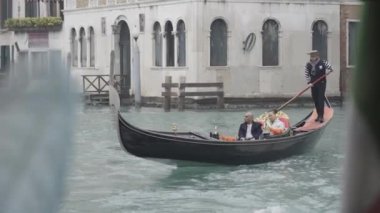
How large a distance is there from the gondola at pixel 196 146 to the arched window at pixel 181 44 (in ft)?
24.6

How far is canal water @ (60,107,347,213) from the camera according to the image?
551 cm

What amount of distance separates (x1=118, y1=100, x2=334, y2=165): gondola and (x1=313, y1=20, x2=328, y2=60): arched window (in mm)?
8052

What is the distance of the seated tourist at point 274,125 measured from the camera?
7.47 metres

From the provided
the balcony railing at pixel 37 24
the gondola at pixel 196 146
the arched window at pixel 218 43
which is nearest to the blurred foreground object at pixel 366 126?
the gondola at pixel 196 146

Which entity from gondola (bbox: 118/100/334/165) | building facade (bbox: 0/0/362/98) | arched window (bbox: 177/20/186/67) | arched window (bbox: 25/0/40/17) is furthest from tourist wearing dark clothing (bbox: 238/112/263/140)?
arched window (bbox: 25/0/40/17)

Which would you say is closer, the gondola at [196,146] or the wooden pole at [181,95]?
the gondola at [196,146]

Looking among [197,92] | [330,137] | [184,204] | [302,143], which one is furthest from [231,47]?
[184,204]

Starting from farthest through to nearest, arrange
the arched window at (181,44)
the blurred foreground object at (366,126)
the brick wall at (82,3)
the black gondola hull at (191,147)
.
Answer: the brick wall at (82,3)
the arched window at (181,44)
the black gondola hull at (191,147)
the blurred foreground object at (366,126)

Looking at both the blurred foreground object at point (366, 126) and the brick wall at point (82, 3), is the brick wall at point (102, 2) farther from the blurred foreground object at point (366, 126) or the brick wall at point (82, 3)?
the blurred foreground object at point (366, 126)

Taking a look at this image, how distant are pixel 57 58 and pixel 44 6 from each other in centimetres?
2022

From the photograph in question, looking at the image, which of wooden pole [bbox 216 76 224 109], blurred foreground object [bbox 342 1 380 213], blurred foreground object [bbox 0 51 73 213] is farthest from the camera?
wooden pole [bbox 216 76 224 109]

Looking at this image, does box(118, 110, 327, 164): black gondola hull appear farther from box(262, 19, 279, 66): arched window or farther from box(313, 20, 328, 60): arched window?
box(313, 20, 328, 60): arched window

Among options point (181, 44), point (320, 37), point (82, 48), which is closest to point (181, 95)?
point (181, 44)

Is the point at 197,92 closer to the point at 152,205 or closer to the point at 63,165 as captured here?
the point at 152,205
